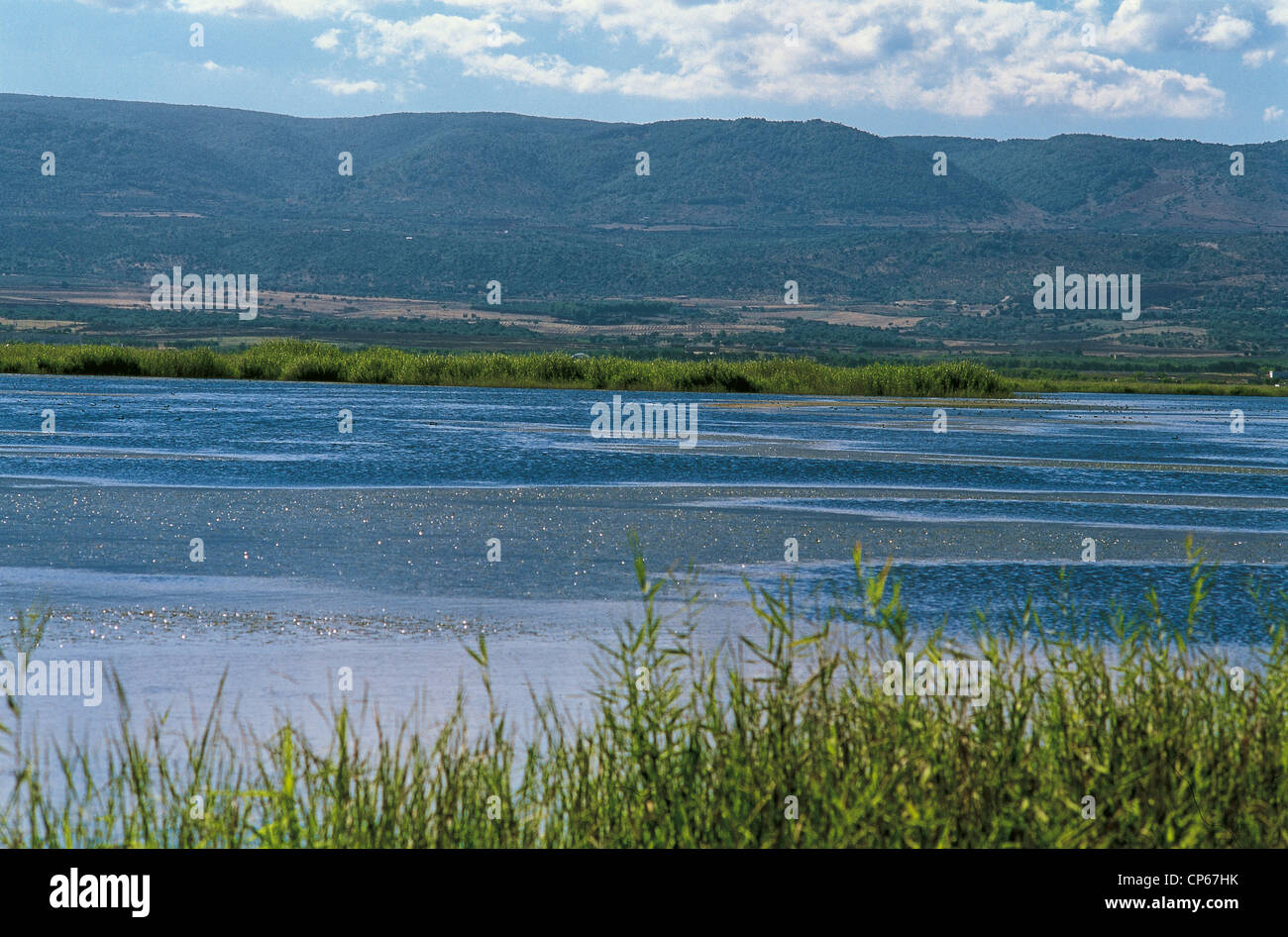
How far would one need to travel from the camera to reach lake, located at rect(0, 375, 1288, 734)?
37.4ft

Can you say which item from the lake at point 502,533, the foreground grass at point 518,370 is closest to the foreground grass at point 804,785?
the lake at point 502,533

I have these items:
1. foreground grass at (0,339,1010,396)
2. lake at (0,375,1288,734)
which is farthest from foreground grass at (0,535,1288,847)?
foreground grass at (0,339,1010,396)

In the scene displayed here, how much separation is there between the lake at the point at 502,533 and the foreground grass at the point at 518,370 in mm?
23370

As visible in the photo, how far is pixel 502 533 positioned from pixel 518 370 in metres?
48.3

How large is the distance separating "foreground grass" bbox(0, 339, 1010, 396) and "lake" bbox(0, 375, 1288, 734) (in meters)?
23.4

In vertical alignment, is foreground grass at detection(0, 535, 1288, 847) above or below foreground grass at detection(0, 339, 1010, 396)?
below

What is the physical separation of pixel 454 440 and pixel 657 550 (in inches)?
657

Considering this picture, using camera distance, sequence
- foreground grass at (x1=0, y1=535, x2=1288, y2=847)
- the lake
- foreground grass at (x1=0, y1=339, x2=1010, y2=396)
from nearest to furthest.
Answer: foreground grass at (x1=0, y1=535, x2=1288, y2=847)
the lake
foreground grass at (x1=0, y1=339, x2=1010, y2=396)

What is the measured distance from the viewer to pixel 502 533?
730 inches

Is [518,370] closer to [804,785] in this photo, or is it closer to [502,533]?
[502,533]

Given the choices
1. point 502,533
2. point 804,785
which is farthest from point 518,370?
point 804,785

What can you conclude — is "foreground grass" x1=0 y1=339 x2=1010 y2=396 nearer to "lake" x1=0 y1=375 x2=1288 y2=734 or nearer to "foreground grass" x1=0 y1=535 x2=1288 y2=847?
"lake" x1=0 y1=375 x2=1288 y2=734

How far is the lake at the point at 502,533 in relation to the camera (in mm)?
11391
